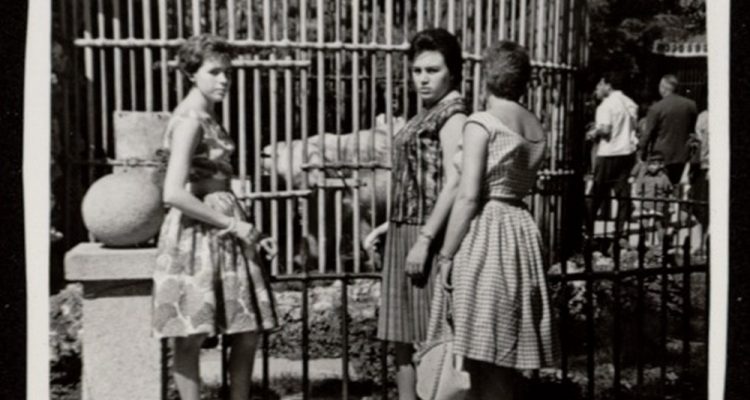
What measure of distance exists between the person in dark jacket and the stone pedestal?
2643 millimetres

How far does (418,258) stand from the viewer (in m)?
3.56

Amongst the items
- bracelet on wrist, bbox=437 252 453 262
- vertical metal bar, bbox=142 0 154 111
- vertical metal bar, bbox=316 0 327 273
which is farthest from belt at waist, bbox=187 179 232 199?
vertical metal bar, bbox=316 0 327 273

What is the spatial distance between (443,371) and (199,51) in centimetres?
136

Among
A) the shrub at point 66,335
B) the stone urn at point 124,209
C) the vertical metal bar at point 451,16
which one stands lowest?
the shrub at point 66,335

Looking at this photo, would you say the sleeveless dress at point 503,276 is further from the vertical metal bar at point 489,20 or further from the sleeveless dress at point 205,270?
the vertical metal bar at point 489,20

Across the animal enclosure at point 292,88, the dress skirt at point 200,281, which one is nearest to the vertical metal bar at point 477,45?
the animal enclosure at point 292,88

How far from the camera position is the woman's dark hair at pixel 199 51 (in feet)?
11.2

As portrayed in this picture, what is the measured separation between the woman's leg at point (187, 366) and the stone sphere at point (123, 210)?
1.61 feet

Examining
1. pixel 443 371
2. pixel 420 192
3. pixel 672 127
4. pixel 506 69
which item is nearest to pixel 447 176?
pixel 420 192

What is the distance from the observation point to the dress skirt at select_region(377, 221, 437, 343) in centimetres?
371

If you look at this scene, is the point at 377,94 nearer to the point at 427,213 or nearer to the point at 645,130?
the point at 645,130

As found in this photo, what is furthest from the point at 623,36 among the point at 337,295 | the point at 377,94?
the point at 337,295

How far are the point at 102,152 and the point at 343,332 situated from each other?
2.83m

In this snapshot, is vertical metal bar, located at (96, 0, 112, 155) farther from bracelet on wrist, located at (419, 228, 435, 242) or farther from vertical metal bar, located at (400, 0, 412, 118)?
bracelet on wrist, located at (419, 228, 435, 242)
